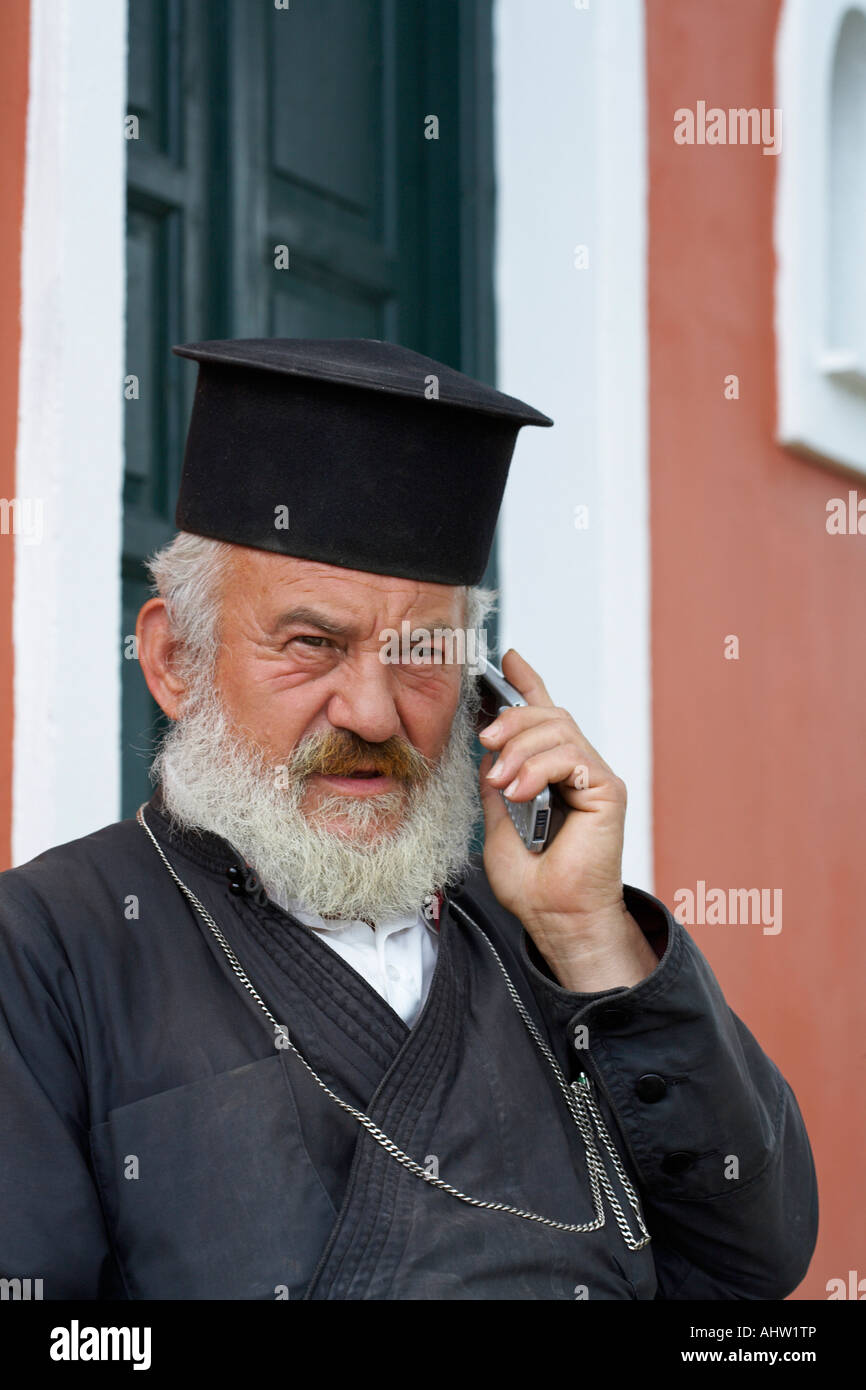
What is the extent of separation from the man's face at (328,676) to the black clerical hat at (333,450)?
41 millimetres

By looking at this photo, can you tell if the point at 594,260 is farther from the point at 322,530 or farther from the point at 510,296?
the point at 322,530

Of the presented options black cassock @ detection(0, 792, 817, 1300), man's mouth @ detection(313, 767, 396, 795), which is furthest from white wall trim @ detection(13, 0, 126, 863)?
man's mouth @ detection(313, 767, 396, 795)

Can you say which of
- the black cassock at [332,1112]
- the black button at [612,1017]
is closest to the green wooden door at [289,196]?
the black cassock at [332,1112]

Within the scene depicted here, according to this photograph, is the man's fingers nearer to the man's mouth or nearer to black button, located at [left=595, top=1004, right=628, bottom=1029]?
the man's mouth

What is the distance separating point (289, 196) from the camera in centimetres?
354

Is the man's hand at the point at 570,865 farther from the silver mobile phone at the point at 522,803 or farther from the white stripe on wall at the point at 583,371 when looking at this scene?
the white stripe on wall at the point at 583,371

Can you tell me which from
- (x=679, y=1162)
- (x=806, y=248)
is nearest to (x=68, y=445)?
(x=679, y=1162)

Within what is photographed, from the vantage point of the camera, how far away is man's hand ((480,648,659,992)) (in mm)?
2223

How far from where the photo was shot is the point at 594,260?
388 cm

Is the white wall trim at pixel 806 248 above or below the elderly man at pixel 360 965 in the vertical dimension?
above

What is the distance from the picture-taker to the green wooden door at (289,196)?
121 inches

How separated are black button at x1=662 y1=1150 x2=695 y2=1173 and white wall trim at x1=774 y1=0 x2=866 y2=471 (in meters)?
2.69
